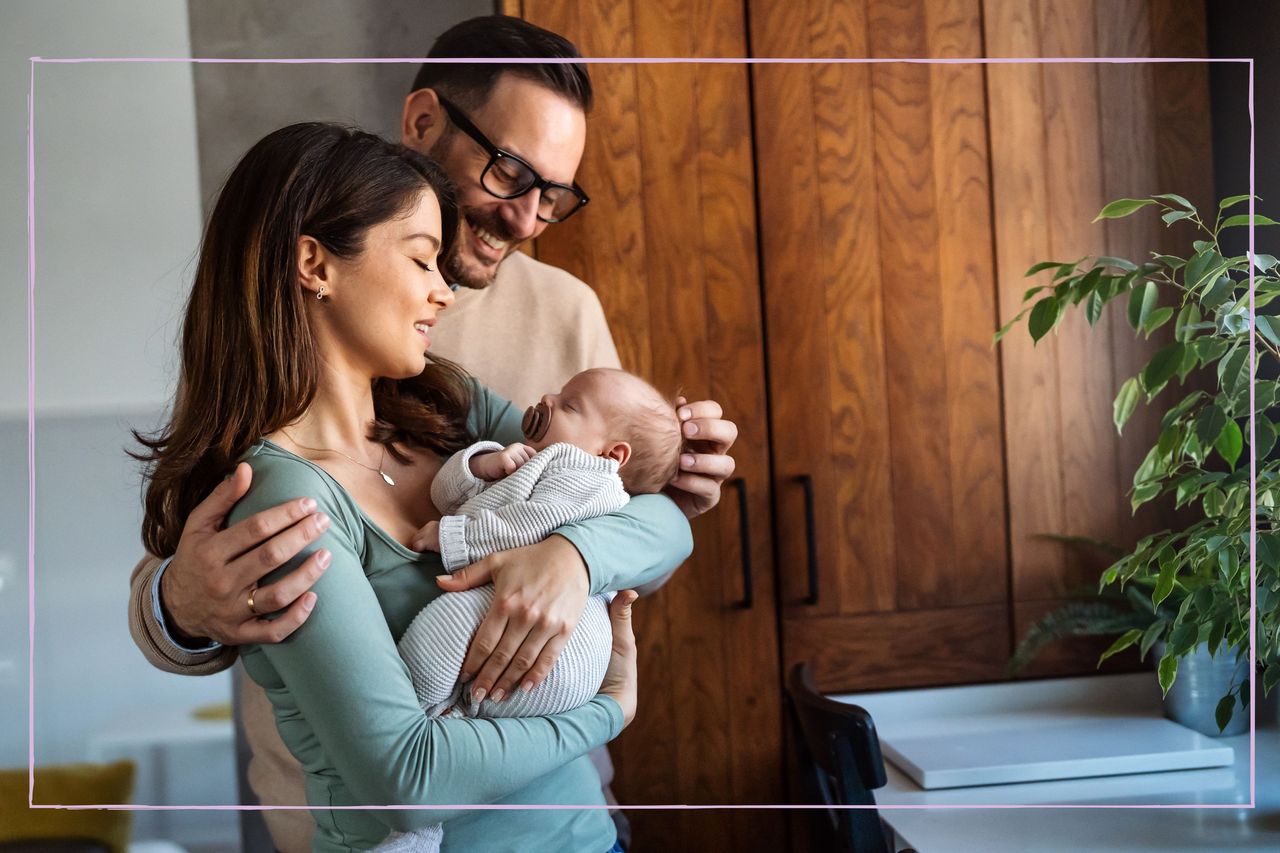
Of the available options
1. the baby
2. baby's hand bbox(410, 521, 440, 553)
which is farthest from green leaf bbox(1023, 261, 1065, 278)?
baby's hand bbox(410, 521, 440, 553)

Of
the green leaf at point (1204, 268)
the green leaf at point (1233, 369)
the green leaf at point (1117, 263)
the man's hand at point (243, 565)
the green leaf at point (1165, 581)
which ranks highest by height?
the green leaf at point (1117, 263)

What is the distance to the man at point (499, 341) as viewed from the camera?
706 millimetres

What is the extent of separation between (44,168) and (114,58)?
140 millimetres

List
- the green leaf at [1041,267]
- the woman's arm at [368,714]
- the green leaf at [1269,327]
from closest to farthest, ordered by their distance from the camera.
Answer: the woman's arm at [368,714] < the green leaf at [1269,327] < the green leaf at [1041,267]

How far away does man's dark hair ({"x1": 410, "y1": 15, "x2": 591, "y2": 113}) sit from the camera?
0.99 metres

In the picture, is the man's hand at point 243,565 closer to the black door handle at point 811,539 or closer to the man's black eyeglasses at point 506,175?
the man's black eyeglasses at point 506,175

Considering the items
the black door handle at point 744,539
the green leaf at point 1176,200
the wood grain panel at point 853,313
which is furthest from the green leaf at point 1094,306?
the black door handle at point 744,539

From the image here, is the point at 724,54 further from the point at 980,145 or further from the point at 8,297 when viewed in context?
the point at 8,297

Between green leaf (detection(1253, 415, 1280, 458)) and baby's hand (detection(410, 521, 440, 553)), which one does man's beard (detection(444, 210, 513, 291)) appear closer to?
baby's hand (detection(410, 521, 440, 553))

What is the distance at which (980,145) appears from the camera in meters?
1.04

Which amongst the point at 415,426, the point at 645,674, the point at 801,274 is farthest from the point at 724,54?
the point at 645,674

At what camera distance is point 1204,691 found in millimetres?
967

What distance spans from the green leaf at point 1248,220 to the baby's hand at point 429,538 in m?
0.79

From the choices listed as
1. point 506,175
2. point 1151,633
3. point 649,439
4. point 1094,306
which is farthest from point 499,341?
point 1151,633
